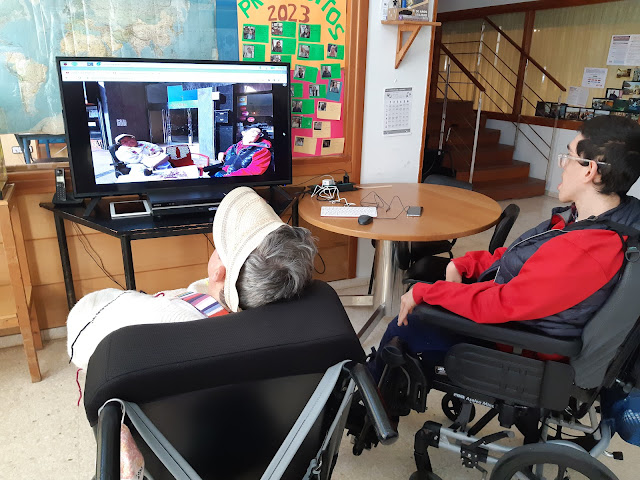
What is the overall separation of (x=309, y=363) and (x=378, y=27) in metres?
2.28

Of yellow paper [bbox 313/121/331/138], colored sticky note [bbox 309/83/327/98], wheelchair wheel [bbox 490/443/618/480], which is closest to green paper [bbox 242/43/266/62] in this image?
colored sticky note [bbox 309/83/327/98]

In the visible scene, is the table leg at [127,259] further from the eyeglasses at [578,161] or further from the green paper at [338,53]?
the eyeglasses at [578,161]

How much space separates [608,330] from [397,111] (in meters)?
1.97

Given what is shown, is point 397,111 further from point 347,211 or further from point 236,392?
point 236,392

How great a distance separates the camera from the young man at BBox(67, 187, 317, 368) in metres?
0.98

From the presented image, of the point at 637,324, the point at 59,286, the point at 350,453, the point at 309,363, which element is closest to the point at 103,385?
the point at 309,363

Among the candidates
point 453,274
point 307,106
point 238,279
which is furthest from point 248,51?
point 238,279

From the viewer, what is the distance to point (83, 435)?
1.88m

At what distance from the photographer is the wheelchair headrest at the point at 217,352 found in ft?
2.37

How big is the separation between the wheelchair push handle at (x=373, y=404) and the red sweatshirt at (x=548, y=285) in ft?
1.78

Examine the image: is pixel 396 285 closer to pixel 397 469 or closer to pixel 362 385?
pixel 397 469

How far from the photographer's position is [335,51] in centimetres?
264

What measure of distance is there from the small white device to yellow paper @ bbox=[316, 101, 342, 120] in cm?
105

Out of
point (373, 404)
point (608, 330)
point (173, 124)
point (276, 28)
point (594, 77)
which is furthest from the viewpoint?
point (594, 77)
